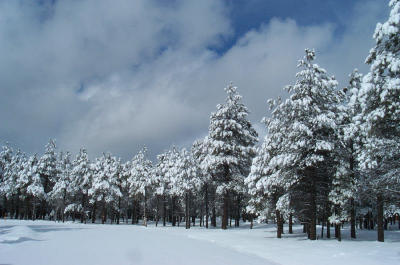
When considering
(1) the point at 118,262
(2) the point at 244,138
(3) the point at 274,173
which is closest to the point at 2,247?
(1) the point at 118,262

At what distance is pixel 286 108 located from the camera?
23781 mm

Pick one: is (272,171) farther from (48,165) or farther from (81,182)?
(48,165)

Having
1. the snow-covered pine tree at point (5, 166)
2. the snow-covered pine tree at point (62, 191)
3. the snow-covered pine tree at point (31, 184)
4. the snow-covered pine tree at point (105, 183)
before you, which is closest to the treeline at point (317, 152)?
the snow-covered pine tree at point (105, 183)

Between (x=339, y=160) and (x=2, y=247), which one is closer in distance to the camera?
(x=2, y=247)

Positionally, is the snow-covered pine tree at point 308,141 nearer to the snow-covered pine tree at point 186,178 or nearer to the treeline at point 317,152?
the treeline at point 317,152

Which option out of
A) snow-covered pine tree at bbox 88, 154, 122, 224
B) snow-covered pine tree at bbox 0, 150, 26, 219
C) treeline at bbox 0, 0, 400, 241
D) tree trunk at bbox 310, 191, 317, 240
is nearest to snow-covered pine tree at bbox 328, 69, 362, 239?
treeline at bbox 0, 0, 400, 241

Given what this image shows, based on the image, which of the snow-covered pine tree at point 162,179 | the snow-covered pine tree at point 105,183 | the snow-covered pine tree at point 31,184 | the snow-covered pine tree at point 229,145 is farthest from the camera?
the snow-covered pine tree at point 31,184

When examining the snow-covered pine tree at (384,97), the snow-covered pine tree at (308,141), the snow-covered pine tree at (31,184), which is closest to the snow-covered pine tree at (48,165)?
the snow-covered pine tree at (31,184)

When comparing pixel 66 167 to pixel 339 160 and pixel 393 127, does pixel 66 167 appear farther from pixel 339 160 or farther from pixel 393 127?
pixel 393 127

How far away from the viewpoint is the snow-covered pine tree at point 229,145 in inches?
1345

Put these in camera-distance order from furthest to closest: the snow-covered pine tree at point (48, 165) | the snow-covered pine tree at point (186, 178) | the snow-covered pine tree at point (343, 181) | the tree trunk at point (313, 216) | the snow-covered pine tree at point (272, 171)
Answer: the snow-covered pine tree at point (48, 165) < the snow-covered pine tree at point (186, 178) < the snow-covered pine tree at point (272, 171) < the tree trunk at point (313, 216) < the snow-covered pine tree at point (343, 181)

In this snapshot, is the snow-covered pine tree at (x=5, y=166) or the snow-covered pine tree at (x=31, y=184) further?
the snow-covered pine tree at (x=5, y=166)

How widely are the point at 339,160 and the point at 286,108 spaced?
5.31 metres

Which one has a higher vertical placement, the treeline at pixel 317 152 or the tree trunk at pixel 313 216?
the treeline at pixel 317 152
